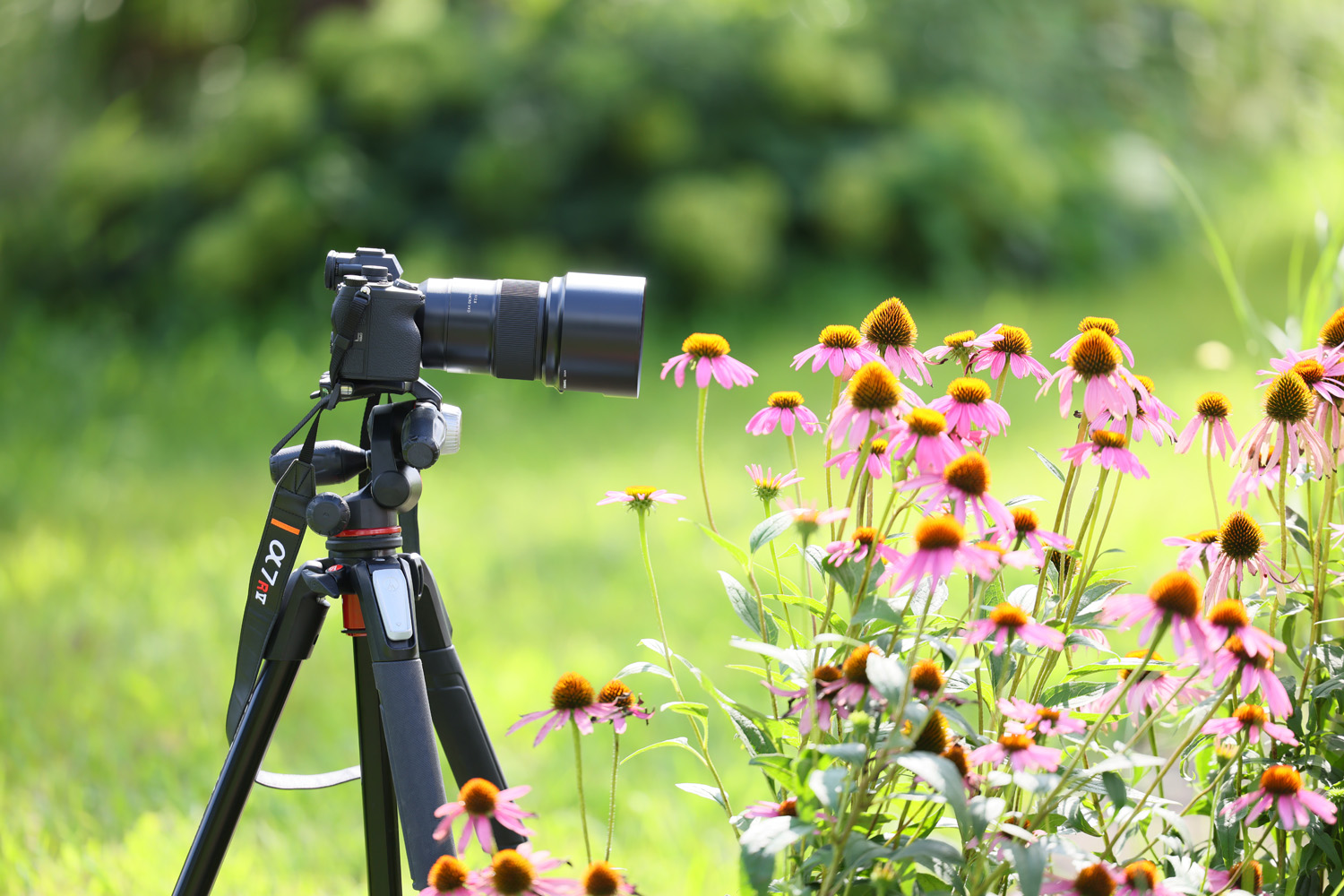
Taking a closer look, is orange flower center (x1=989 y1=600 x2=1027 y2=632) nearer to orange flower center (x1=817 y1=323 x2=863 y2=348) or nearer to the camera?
orange flower center (x1=817 y1=323 x2=863 y2=348)

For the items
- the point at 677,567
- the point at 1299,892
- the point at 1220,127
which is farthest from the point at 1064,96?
the point at 1299,892

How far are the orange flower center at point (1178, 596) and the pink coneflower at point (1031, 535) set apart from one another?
91 millimetres

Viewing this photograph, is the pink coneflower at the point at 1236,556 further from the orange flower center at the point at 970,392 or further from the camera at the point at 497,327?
the camera at the point at 497,327

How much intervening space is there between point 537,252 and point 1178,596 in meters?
4.23

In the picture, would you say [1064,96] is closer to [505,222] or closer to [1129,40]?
[1129,40]

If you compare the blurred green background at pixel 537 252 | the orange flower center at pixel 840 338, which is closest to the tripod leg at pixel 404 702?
the orange flower center at pixel 840 338

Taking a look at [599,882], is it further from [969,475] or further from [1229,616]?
[1229,616]

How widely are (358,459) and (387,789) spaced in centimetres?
34

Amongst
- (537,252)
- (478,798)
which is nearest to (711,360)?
(478,798)

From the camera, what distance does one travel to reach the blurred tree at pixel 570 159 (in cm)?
501

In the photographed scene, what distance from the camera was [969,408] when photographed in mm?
960

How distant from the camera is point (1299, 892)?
1148mm

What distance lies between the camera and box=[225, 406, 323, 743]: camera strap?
1077mm

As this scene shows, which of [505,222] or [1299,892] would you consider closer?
[1299,892]
